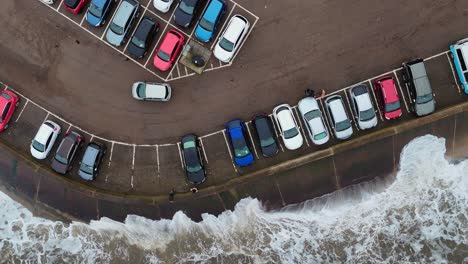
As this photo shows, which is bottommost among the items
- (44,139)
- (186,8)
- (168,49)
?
(44,139)

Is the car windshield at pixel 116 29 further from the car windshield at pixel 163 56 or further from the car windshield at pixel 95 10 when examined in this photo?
the car windshield at pixel 163 56

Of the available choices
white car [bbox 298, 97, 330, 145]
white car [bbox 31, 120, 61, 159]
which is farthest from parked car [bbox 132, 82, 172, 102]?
white car [bbox 298, 97, 330, 145]

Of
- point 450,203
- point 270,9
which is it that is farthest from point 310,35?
point 450,203

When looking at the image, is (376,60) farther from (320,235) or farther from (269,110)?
(320,235)

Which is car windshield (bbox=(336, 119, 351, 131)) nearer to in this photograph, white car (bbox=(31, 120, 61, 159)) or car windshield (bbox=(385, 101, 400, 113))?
car windshield (bbox=(385, 101, 400, 113))

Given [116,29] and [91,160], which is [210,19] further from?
[91,160]

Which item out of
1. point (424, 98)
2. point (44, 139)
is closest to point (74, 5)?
point (44, 139)
